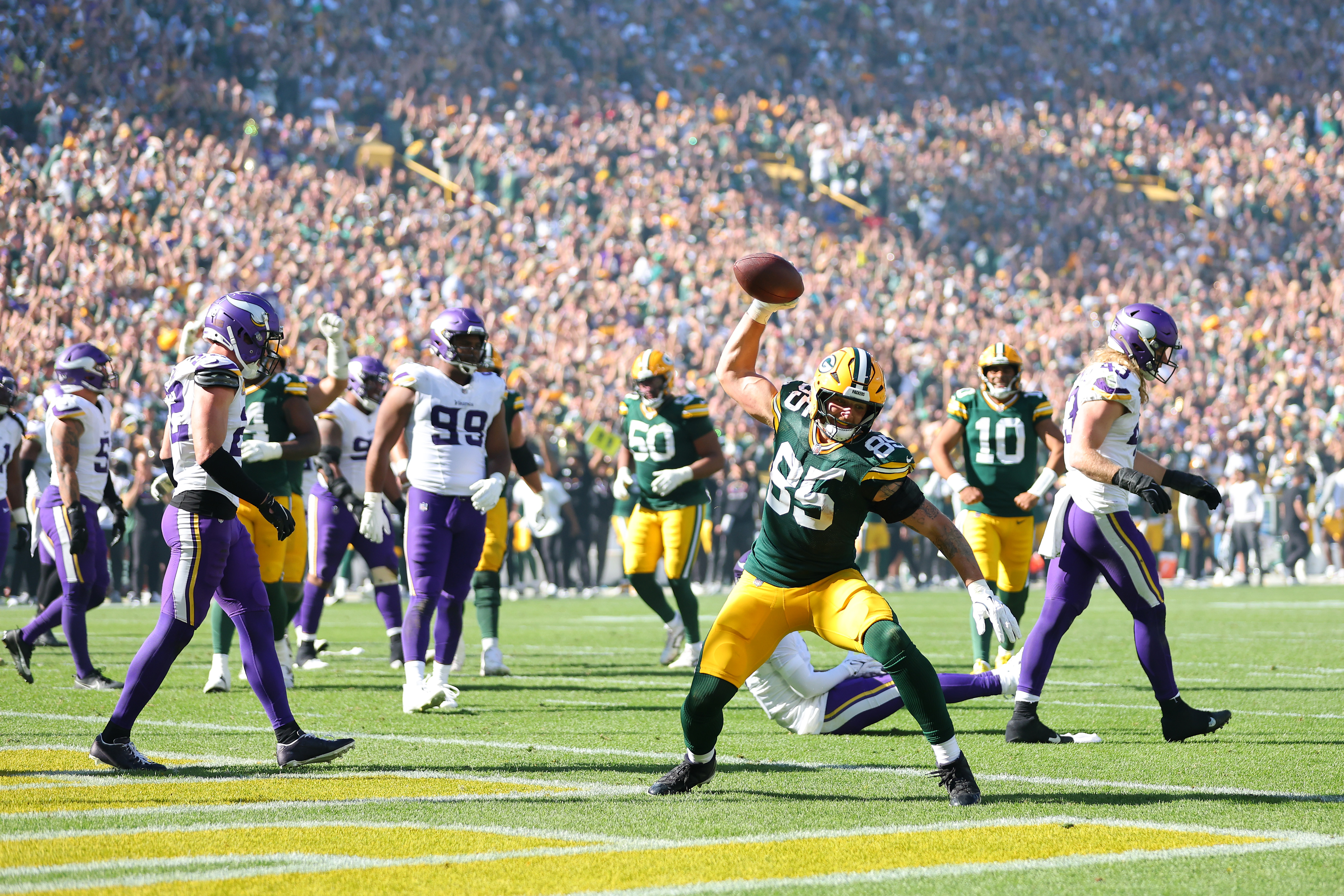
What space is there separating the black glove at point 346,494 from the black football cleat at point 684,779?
5.00 meters

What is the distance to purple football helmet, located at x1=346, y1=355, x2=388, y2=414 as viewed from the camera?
35.3 ft

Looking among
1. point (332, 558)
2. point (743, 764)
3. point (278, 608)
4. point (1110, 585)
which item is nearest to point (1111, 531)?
point (1110, 585)

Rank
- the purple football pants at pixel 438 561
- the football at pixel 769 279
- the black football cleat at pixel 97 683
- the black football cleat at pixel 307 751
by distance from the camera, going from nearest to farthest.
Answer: the black football cleat at pixel 307 751
the football at pixel 769 279
the purple football pants at pixel 438 561
the black football cleat at pixel 97 683

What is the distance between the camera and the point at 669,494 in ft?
34.7

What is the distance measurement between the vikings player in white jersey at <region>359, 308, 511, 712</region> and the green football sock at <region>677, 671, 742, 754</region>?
8.40 feet

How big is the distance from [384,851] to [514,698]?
165 inches

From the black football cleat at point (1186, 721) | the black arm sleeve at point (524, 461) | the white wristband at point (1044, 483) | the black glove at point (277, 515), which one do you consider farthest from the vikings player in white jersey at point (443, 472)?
the white wristband at point (1044, 483)

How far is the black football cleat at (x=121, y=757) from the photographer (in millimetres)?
5500

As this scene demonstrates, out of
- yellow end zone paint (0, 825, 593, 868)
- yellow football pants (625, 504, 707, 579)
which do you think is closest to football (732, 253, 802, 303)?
yellow end zone paint (0, 825, 593, 868)

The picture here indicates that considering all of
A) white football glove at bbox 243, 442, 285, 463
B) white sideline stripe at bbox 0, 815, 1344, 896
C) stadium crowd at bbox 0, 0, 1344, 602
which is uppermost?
stadium crowd at bbox 0, 0, 1344, 602

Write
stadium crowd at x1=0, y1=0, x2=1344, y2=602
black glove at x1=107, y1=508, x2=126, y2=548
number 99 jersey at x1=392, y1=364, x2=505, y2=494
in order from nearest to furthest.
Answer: number 99 jersey at x1=392, y1=364, x2=505, y2=494
black glove at x1=107, y1=508, x2=126, y2=548
stadium crowd at x1=0, y1=0, x2=1344, y2=602

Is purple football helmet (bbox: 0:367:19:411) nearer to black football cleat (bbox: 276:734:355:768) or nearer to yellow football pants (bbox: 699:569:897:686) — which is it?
A: black football cleat (bbox: 276:734:355:768)

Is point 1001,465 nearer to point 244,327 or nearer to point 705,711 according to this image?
point 705,711

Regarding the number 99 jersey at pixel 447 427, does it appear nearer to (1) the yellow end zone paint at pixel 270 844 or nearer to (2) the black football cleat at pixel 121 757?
(2) the black football cleat at pixel 121 757
